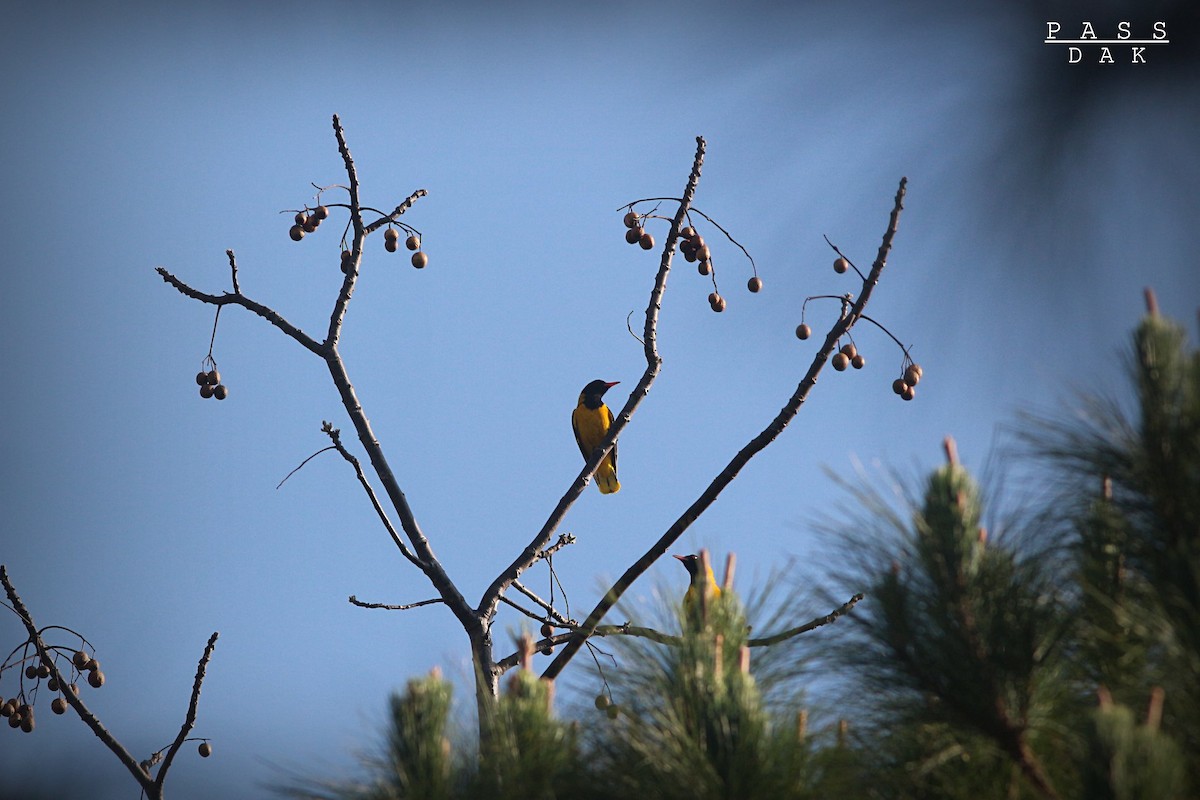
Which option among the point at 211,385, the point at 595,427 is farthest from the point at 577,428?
the point at 211,385

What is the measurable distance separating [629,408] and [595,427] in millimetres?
5124

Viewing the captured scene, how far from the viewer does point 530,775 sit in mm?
1576

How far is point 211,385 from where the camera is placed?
3404 millimetres

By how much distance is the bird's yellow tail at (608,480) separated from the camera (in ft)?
26.9

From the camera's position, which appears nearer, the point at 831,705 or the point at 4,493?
the point at 831,705

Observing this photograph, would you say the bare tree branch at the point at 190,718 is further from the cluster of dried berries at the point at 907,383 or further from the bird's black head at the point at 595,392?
the bird's black head at the point at 595,392

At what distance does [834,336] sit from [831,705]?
3.84ft

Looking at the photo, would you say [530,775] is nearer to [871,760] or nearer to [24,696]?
[871,760]

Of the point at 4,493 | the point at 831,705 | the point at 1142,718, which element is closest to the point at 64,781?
the point at 831,705

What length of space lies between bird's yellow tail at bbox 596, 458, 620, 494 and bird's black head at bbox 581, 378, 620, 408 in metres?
0.55

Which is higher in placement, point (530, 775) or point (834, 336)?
point (834, 336)

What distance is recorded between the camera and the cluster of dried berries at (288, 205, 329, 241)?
324 centimetres

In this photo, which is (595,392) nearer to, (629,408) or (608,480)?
(608,480)

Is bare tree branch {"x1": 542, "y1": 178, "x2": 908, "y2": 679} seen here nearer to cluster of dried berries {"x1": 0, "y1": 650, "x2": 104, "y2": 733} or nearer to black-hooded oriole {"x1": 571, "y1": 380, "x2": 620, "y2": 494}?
cluster of dried berries {"x1": 0, "y1": 650, "x2": 104, "y2": 733}
